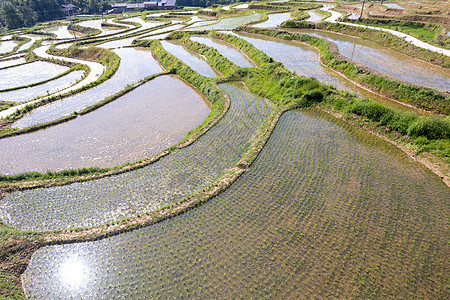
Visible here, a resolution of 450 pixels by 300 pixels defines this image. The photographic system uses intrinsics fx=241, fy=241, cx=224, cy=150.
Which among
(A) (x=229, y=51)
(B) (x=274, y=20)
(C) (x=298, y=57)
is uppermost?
(B) (x=274, y=20)

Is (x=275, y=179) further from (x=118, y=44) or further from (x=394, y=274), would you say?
(x=118, y=44)

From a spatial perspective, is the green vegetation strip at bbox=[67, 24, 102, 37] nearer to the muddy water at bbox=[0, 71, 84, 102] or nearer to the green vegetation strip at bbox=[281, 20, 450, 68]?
the muddy water at bbox=[0, 71, 84, 102]

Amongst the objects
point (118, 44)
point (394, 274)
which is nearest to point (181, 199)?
point (394, 274)

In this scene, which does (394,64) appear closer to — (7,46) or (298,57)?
(298,57)

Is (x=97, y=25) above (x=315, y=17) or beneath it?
above

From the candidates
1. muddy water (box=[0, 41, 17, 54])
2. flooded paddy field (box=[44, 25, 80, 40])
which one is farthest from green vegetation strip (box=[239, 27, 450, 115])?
flooded paddy field (box=[44, 25, 80, 40])

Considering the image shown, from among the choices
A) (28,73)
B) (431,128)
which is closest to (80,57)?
(28,73)
